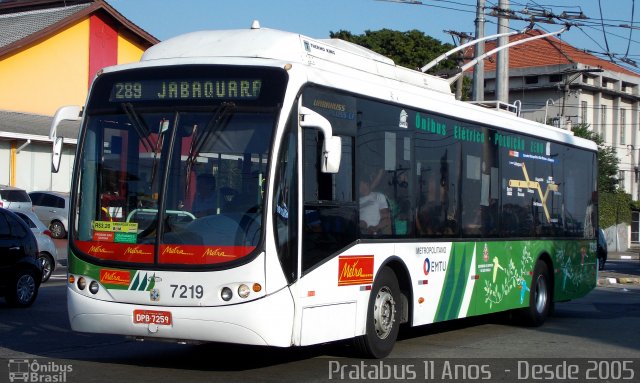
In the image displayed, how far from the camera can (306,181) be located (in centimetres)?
985

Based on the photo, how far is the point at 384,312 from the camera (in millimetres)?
11188

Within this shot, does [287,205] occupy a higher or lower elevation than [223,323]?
higher

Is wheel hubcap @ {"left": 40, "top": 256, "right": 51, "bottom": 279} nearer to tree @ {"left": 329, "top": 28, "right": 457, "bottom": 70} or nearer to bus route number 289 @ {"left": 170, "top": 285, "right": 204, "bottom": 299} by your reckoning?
bus route number 289 @ {"left": 170, "top": 285, "right": 204, "bottom": 299}

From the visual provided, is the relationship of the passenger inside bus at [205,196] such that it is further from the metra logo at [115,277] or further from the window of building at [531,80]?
the window of building at [531,80]

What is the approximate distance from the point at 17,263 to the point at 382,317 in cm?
771

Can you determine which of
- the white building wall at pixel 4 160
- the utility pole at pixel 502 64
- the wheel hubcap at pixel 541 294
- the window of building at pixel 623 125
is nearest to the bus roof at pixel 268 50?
the wheel hubcap at pixel 541 294

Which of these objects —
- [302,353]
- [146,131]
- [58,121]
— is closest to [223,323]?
[146,131]

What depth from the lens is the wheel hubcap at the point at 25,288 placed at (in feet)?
53.5

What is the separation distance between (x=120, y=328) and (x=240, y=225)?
1.55 meters

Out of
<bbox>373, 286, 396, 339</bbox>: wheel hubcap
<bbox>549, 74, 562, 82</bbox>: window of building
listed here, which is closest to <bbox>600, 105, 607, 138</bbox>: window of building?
<bbox>549, 74, 562, 82</bbox>: window of building

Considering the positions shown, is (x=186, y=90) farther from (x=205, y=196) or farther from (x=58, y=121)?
(x=58, y=121)

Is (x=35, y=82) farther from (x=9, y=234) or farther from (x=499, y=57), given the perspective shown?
(x=9, y=234)

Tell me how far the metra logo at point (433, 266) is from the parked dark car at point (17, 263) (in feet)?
24.2

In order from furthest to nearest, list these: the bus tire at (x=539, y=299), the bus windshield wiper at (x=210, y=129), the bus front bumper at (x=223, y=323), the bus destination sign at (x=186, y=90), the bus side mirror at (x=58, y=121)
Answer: the bus tire at (x=539, y=299) < the bus side mirror at (x=58, y=121) < the bus destination sign at (x=186, y=90) < the bus windshield wiper at (x=210, y=129) < the bus front bumper at (x=223, y=323)
